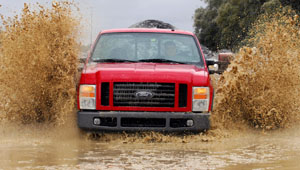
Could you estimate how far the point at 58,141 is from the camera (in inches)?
337

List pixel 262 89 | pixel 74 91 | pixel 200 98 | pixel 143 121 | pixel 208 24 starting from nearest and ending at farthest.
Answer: pixel 143 121 → pixel 200 98 → pixel 74 91 → pixel 262 89 → pixel 208 24

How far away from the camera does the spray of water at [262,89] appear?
9.91 metres

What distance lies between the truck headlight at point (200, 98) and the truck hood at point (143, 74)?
3.3 inches

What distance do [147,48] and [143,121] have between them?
1653 millimetres

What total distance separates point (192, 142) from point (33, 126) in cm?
311

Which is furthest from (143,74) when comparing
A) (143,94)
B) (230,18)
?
(230,18)

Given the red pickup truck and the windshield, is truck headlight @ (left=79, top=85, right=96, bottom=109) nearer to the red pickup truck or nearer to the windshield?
the red pickup truck

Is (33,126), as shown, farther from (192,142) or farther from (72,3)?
(192,142)

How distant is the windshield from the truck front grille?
0.95 meters

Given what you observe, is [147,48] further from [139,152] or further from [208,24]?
[208,24]

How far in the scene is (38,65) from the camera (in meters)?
9.73

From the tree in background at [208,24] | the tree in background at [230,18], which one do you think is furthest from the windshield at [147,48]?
the tree in background at [208,24]

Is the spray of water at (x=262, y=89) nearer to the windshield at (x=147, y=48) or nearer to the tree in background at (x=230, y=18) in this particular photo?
the windshield at (x=147, y=48)

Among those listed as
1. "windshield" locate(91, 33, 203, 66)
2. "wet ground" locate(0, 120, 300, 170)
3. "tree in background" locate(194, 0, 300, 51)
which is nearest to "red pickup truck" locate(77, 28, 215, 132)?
"wet ground" locate(0, 120, 300, 170)
